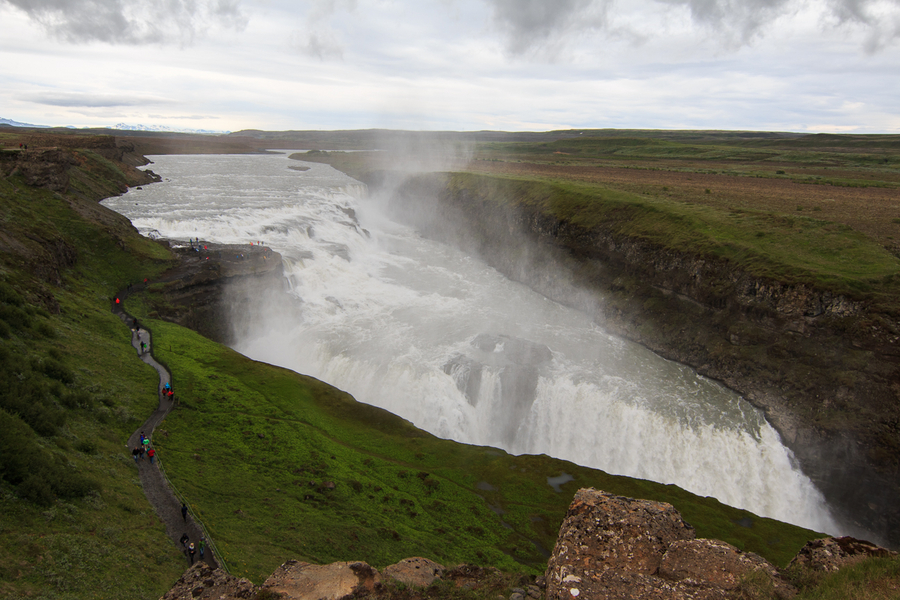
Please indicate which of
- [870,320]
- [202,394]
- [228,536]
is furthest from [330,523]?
[870,320]

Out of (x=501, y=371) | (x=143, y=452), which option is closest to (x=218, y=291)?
(x=143, y=452)

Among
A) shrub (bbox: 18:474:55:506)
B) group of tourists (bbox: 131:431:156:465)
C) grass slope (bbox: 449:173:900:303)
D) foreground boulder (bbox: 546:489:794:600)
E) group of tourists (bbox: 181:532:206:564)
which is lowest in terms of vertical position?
group of tourists (bbox: 181:532:206:564)

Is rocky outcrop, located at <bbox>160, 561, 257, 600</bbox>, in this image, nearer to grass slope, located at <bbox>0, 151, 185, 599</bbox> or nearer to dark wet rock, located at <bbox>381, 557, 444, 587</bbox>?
grass slope, located at <bbox>0, 151, 185, 599</bbox>

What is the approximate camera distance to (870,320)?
99.9ft

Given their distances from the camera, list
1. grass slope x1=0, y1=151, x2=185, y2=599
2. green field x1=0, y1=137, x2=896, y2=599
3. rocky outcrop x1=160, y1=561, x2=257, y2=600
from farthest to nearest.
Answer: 1. green field x1=0, y1=137, x2=896, y2=599
2. grass slope x1=0, y1=151, x2=185, y2=599
3. rocky outcrop x1=160, y1=561, x2=257, y2=600

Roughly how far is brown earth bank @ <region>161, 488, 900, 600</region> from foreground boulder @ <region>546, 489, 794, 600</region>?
2cm

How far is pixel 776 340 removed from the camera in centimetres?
3484

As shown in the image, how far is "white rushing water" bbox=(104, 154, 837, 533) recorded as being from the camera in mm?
30609

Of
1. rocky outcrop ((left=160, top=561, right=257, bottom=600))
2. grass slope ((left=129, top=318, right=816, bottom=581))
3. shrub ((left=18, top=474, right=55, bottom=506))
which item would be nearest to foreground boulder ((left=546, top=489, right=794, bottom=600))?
rocky outcrop ((left=160, top=561, right=257, bottom=600))

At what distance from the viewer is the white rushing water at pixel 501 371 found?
30.6 m

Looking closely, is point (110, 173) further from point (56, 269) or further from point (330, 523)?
point (330, 523)

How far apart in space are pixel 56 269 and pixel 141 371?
1418 centimetres

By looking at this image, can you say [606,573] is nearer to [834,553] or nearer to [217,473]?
[834,553]

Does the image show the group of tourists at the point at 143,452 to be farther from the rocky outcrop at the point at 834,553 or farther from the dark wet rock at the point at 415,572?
the rocky outcrop at the point at 834,553
